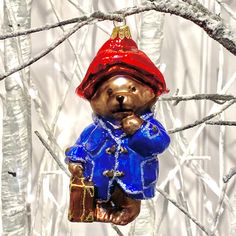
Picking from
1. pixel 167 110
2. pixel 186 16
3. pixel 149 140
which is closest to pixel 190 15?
pixel 186 16

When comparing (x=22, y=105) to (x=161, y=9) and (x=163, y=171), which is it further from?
(x=161, y=9)

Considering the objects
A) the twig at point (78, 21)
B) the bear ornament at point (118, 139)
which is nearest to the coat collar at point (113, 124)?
the bear ornament at point (118, 139)

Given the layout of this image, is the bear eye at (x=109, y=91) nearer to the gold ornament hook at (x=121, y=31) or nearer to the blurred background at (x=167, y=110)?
the gold ornament hook at (x=121, y=31)

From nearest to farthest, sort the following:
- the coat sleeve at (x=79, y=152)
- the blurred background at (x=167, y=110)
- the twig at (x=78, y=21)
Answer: the twig at (x=78, y=21) → the coat sleeve at (x=79, y=152) → the blurred background at (x=167, y=110)

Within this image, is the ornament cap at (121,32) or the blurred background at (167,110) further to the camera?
the blurred background at (167,110)

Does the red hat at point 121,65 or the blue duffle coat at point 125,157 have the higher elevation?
the red hat at point 121,65

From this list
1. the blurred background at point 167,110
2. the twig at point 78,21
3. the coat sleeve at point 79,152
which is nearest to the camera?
the twig at point 78,21

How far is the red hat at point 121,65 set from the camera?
398mm

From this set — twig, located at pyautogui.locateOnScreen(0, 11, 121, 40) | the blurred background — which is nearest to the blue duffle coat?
twig, located at pyautogui.locateOnScreen(0, 11, 121, 40)

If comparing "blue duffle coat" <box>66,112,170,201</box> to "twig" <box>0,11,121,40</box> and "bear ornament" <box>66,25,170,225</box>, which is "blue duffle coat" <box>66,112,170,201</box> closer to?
"bear ornament" <box>66,25,170,225</box>

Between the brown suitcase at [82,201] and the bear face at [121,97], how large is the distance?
6 cm

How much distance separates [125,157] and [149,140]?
24mm

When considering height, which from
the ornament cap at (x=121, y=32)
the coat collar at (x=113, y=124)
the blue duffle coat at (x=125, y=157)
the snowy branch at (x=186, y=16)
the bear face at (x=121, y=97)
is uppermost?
the ornament cap at (x=121, y=32)

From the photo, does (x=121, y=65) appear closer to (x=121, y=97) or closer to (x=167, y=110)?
(x=121, y=97)
